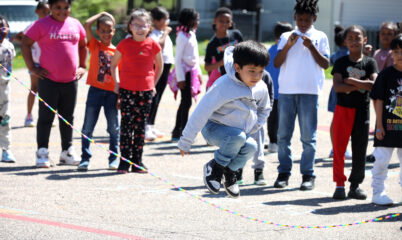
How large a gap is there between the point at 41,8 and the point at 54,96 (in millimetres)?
3300

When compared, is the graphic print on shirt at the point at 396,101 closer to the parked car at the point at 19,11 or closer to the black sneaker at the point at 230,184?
the black sneaker at the point at 230,184

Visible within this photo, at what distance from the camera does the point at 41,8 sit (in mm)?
11469

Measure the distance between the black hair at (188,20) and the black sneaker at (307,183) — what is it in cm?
357

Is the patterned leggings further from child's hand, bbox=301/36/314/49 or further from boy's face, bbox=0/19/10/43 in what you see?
child's hand, bbox=301/36/314/49

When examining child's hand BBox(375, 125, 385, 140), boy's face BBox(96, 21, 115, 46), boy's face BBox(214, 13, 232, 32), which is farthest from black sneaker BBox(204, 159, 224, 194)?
boy's face BBox(214, 13, 232, 32)

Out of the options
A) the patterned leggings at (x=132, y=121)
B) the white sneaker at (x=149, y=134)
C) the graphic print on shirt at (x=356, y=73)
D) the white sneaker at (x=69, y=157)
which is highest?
the graphic print on shirt at (x=356, y=73)

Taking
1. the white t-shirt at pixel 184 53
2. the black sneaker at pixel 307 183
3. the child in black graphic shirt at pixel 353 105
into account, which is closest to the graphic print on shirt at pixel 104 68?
the white t-shirt at pixel 184 53

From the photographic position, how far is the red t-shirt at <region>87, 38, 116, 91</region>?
28.7 feet

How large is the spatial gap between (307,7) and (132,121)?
8.74 ft

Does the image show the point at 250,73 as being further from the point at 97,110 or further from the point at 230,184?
the point at 97,110

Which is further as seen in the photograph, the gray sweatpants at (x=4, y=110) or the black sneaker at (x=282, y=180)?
the gray sweatpants at (x=4, y=110)

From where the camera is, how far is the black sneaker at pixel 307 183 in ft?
26.5

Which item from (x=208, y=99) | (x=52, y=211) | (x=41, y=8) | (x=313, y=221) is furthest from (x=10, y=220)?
(x=41, y=8)

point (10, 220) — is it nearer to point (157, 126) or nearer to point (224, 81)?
point (224, 81)
